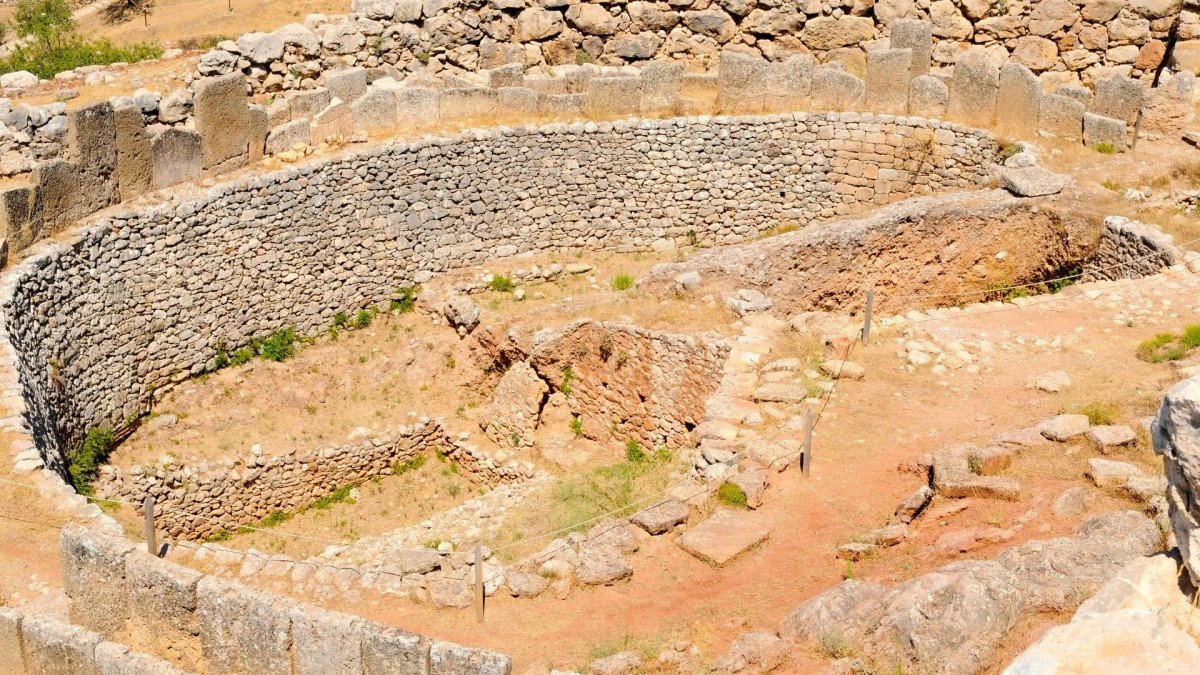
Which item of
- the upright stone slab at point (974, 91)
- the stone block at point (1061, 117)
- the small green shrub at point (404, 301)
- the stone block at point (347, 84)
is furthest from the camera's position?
the upright stone slab at point (974, 91)

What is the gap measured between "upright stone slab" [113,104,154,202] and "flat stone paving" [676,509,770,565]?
9953 millimetres

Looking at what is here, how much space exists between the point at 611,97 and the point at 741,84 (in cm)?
210

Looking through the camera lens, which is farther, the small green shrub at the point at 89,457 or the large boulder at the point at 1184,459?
the small green shrub at the point at 89,457

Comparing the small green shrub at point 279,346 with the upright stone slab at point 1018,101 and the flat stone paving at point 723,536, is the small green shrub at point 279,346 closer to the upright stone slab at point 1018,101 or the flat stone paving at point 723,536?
the flat stone paving at point 723,536

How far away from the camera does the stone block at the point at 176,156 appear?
19.7 meters

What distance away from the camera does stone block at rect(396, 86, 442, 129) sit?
72.0ft

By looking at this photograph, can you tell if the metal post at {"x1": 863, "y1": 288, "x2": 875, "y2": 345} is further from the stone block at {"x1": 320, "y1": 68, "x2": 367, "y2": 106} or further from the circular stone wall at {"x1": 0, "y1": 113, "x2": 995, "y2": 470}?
the stone block at {"x1": 320, "y1": 68, "x2": 367, "y2": 106}

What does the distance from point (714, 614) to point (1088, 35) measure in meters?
15.4

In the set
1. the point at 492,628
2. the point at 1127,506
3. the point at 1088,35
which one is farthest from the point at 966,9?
the point at 492,628

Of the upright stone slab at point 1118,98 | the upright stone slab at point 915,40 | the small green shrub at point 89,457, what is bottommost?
the small green shrub at point 89,457

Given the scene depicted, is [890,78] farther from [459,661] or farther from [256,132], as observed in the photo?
[459,661]

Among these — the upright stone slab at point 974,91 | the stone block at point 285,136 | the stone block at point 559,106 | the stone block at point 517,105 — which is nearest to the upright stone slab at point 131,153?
the stone block at point 285,136

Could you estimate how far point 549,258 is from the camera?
22547mm

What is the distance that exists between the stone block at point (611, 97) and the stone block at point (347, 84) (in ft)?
11.3
